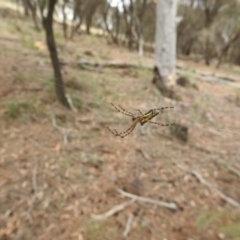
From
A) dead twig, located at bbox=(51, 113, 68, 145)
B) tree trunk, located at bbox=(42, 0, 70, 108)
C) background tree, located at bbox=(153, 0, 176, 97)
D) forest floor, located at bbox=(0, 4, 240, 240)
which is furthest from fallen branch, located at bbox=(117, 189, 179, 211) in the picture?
background tree, located at bbox=(153, 0, 176, 97)

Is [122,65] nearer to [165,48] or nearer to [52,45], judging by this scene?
[165,48]

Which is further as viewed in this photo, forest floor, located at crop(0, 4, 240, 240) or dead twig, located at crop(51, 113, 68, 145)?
dead twig, located at crop(51, 113, 68, 145)

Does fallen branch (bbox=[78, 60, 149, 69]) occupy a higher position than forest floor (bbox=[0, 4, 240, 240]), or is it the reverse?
fallen branch (bbox=[78, 60, 149, 69])

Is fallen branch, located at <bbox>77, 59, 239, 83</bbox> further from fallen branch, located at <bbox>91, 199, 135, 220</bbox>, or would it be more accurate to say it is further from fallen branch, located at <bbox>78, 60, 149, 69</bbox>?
fallen branch, located at <bbox>91, 199, 135, 220</bbox>

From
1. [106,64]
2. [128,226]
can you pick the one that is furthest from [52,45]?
[106,64]

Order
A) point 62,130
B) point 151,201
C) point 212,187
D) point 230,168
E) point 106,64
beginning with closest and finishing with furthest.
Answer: point 151,201 → point 212,187 → point 230,168 → point 62,130 → point 106,64

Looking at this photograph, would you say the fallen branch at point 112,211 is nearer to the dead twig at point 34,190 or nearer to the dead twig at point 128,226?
the dead twig at point 128,226

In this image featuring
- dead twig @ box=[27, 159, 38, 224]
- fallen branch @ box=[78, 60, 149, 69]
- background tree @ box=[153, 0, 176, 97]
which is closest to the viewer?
dead twig @ box=[27, 159, 38, 224]
